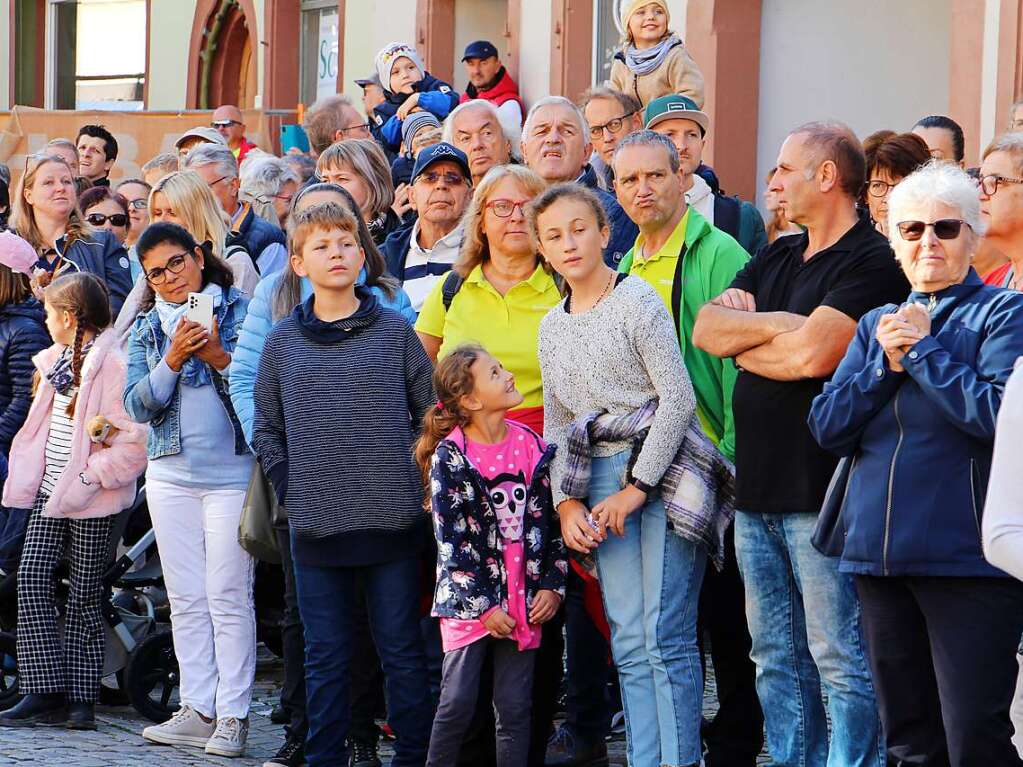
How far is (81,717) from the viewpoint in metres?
7.89

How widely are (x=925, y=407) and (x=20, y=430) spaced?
4.55 m

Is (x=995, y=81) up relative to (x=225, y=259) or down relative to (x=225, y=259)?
up

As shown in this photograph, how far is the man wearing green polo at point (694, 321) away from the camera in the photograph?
6367mm

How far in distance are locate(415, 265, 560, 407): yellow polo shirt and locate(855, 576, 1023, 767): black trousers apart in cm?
189

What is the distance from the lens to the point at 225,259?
805cm

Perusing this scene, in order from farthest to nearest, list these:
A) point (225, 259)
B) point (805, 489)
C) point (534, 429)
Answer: point (225, 259)
point (534, 429)
point (805, 489)


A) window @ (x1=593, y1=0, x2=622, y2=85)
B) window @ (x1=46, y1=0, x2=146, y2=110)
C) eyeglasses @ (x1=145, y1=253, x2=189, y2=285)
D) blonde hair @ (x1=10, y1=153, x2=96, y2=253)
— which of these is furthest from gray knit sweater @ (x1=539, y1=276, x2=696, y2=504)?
window @ (x1=46, y1=0, x2=146, y2=110)

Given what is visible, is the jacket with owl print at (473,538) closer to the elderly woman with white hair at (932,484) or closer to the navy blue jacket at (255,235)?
the elderly woman with white hair at (932,484)

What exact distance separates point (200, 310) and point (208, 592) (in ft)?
3.60

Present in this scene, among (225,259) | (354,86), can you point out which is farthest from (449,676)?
(354,86)

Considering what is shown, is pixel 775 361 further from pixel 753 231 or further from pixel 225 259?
pixel 225 259

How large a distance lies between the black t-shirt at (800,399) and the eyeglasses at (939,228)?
52 centimetres

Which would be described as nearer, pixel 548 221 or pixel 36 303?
pixel 548 221

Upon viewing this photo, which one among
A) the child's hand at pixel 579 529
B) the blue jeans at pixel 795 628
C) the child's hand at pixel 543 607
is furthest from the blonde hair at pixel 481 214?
the blue jeans at pixel 795 628
